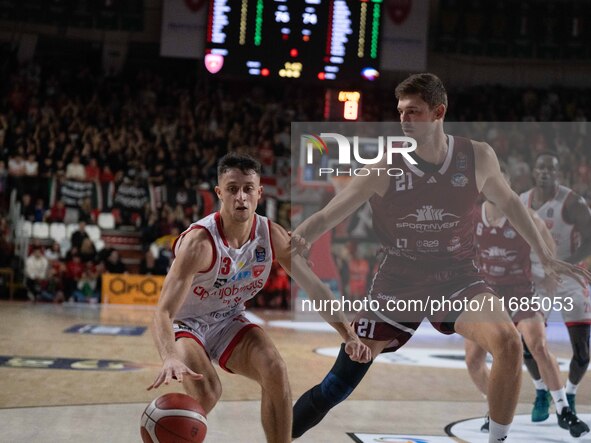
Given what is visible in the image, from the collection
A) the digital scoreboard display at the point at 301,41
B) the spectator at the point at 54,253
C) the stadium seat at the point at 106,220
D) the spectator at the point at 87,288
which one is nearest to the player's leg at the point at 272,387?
the digital scoreboard display at the point at 301,41

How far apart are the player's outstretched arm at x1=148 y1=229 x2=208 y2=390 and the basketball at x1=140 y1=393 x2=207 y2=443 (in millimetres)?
175

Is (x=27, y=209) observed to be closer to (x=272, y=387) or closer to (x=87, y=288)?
(x=87, y=288)

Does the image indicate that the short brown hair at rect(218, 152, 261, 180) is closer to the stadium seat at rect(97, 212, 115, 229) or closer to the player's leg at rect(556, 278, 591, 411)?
the player's leg at rect(556, 278, 591, 411)

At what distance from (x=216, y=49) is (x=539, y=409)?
9.78 meters

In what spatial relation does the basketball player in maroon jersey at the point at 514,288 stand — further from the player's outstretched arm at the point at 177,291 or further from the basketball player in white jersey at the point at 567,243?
the player's outstretched arm at the point at 177,291

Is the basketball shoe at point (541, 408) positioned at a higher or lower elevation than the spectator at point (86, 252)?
lower

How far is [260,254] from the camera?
4.61 meters

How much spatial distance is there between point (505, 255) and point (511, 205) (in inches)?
66.8

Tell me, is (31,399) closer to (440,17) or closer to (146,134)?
(146,134)

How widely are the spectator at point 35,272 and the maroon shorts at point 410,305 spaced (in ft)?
39.4

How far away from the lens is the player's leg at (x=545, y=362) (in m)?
5.90

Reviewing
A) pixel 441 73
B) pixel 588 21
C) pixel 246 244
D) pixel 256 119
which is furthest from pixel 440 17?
pixel 246 244

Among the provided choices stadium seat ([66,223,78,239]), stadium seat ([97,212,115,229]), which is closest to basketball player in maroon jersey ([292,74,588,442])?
stadium seat ([66,223,78,239])

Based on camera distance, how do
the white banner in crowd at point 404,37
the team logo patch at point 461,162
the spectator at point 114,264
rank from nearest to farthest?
the team logo patch at point 461,162 < the spectator at point 114,264 < the white banner in crowd at point 404,37
